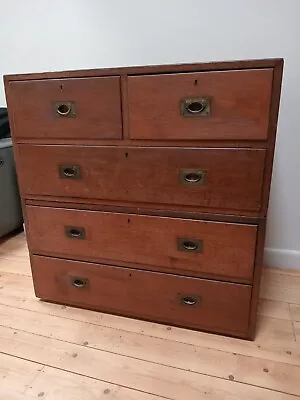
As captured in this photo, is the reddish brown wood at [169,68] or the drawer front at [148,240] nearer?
the reddish brown wood at [169,68]

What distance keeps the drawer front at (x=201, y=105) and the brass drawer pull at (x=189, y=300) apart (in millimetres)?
580

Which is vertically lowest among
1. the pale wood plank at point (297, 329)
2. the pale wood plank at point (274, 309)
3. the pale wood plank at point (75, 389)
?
the pale wood plank at point (75, 389)

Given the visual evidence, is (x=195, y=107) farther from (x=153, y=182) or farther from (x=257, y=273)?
(x=257, y=273)

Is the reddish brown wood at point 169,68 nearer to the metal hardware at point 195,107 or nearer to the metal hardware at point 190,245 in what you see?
the metal hardware at point 195,107

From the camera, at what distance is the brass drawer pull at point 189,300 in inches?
44.8

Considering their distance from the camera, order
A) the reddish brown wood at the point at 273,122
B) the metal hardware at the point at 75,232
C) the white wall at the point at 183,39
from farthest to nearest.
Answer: the white wall at the point at 183,39
the metal hardware at the point at 75,232
the reddish brown wood at the point at 273,122

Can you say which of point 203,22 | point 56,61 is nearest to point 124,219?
point 203,22

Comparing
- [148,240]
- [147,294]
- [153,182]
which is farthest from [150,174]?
[147,294]

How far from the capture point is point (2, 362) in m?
1.07

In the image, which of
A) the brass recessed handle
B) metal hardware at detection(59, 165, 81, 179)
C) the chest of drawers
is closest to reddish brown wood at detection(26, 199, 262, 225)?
the chest of drawers

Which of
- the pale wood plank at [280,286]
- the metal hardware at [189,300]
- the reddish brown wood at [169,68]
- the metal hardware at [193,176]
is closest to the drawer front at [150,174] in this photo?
the metal hardware at [193,176]

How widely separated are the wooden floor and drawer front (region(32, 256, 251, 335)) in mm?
52

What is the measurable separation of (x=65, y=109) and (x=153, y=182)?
385 mm

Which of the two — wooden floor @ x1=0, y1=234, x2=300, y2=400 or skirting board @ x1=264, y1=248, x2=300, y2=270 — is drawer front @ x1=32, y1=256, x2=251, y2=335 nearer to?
wooden floor @ x1=0, y1=234, x2=300, y2=400
